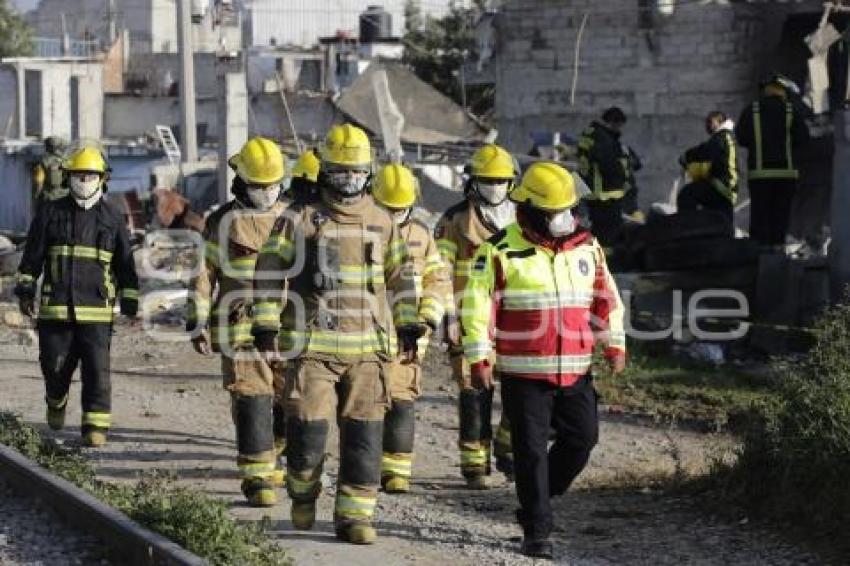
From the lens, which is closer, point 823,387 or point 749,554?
point 749,554

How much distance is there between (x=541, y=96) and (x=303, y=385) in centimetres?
1789

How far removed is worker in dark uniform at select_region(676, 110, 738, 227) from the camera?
53.2ft

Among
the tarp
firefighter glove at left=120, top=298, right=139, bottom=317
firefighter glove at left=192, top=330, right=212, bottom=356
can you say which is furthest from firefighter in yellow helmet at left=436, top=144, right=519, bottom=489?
the tarp

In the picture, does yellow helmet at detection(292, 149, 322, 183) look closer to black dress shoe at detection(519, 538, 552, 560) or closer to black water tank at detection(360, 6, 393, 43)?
black dress shoe at detection(519, 538, 552, 560)

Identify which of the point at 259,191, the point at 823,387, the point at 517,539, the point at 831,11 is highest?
the point at 831,11

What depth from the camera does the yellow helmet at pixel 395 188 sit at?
962 cm

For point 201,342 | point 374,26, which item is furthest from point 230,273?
point 374,26

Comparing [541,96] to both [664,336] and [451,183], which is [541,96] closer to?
[451,183]

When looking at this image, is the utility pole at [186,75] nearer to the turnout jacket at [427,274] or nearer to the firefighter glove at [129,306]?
the firefighter glove at [129,306]

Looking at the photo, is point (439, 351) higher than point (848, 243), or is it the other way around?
point (848, 243)

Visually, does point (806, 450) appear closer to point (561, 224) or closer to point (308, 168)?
point (561, 224)

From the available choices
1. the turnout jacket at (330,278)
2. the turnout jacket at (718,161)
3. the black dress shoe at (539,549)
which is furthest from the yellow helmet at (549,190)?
the turnout jacket at (718,161)

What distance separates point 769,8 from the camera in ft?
77.2

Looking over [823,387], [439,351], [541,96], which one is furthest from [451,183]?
[823,387]
